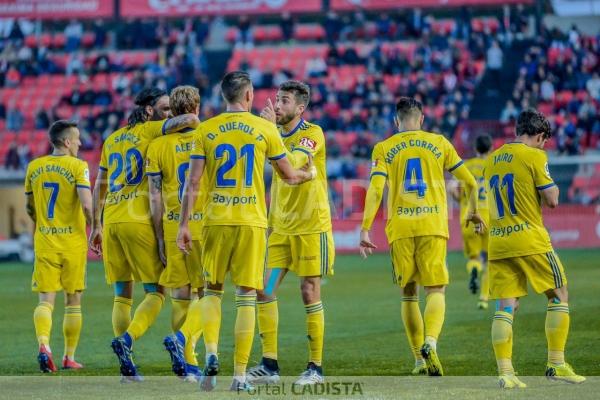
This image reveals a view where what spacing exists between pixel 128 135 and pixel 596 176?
19046 mm

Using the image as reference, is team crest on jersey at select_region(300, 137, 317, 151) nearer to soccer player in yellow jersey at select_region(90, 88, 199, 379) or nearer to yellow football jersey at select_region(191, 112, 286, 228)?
yellow football jersey at select_region(191, 112, 286, 228)

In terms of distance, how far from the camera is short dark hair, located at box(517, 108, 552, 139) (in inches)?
323

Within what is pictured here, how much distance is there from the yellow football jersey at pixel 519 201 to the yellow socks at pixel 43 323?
4.10 meters

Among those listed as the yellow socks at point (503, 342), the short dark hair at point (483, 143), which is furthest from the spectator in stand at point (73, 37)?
the yellow socks at point (503, 342)

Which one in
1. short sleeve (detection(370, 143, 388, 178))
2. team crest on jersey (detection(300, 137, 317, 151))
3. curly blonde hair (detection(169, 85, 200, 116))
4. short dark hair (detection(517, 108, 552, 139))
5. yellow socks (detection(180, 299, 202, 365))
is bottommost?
yellow socks (detection(180, 299, 202, 365))

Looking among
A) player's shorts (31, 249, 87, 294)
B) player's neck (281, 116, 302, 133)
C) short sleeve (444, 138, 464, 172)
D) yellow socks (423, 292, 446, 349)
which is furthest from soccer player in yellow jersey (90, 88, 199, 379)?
short sleeve (444, 138, 464, 172)

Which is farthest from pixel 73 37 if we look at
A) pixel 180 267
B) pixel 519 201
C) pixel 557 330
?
pixel 557 330

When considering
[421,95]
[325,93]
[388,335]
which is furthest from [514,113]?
[388,335]

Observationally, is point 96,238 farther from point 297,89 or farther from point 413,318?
point 413,318

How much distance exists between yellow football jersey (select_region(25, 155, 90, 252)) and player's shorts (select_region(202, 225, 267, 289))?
269 centimetres

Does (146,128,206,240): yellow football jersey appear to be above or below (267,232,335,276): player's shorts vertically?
above

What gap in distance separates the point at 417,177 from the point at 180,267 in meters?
2.10

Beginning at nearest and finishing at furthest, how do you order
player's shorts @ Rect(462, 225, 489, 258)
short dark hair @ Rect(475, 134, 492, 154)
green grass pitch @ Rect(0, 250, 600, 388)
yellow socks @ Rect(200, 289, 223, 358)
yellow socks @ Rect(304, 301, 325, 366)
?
yellow socks @ Rect(200, 289, 223, 358), yellow socks @ Rect(304, 301, 325, 366), green grass pitch @ Rect(0, 250, 600, 388), short dark hair @ Rect(475, 134, 492, 154), player's shorts @ Rect(462, 225, 489, 258)

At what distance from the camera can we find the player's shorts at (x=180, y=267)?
8.63 metres
